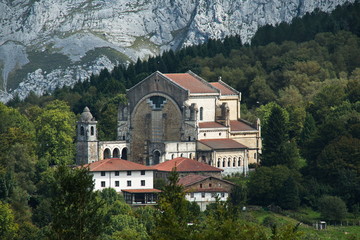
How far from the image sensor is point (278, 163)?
122875 millimetres

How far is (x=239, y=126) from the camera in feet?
439

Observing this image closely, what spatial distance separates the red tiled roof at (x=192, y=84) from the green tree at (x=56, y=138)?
36.6 ft

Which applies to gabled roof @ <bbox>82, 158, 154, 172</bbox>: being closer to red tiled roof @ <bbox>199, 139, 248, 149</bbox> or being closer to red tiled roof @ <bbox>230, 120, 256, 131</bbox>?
red tiled roof @ <bbox>199, 139, 248, 149</bbox>

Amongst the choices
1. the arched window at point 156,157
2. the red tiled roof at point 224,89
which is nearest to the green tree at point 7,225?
the arched window at point 156,157

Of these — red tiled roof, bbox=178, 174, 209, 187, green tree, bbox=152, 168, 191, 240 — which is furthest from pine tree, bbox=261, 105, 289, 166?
green tree, bbox=152, 168, 191, 240

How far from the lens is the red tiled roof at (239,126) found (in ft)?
436

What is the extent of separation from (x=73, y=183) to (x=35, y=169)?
171 ft

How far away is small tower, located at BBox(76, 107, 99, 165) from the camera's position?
12788 cm

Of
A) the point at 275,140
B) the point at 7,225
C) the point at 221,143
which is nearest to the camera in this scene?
the point at 7,225

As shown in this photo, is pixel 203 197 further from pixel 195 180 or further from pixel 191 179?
pixel 191 179

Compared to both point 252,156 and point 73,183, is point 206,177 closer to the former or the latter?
point 252,156

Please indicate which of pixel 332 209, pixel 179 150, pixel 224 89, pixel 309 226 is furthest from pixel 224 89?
pixel 309 226

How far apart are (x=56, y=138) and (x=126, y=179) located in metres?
14.8

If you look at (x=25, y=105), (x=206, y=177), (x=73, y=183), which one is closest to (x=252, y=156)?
(x=206, y=177)
